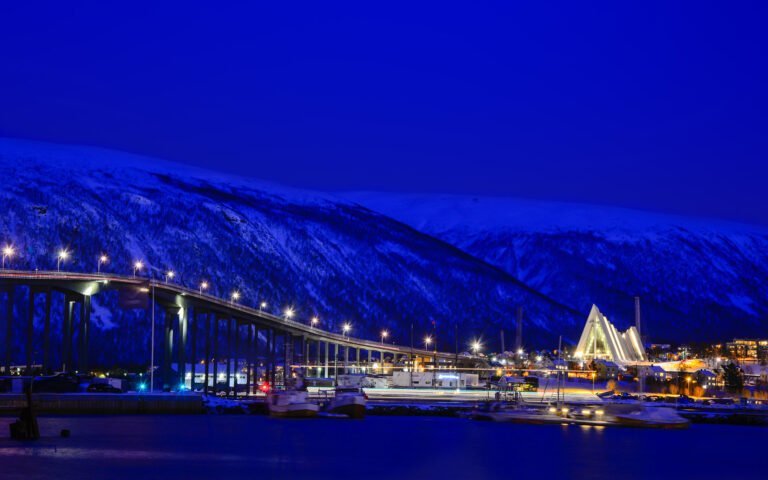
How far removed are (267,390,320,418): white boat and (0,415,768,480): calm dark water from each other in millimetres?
1583

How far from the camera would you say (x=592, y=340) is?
Answer: 194 m

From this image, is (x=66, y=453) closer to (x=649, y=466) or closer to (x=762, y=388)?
(x=649, y=466)

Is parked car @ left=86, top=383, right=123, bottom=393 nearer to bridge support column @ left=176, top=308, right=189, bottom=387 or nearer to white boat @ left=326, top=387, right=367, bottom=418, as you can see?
white boat @ left=326, top=387, right=367, bottom=418

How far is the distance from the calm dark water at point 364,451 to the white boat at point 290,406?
1.58 meters

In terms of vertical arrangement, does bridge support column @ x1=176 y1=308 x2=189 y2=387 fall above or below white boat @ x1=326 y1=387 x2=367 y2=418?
above

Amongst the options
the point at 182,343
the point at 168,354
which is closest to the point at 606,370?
the point at 182,343

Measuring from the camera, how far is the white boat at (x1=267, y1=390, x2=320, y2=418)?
95.1 metres

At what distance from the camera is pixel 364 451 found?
224ft

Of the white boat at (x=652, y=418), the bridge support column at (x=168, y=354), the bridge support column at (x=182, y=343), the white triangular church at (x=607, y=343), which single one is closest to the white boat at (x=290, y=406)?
the white boat at (x=652, y=418)

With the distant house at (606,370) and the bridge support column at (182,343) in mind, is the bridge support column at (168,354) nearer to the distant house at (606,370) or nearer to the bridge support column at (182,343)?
the bridge support column at (182,343)

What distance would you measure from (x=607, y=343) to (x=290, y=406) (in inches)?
4039

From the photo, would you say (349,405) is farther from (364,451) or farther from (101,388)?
(364,451)

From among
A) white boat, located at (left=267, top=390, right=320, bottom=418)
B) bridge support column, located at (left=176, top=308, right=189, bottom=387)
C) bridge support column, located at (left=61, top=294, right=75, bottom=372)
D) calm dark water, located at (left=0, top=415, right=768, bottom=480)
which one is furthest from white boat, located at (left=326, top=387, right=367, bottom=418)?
bridge support column, located at (left=61, top=294, right=75, bottom=372)

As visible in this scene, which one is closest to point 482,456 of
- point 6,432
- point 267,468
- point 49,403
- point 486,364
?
point 267,468
